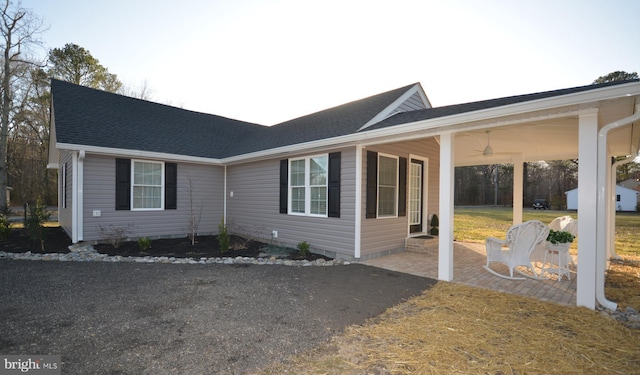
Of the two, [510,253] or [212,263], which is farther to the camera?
[212,263]

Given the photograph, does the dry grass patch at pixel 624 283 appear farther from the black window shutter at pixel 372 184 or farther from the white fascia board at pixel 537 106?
the black window shutter at pixel 372 184

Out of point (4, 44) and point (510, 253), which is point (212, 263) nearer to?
point (510, 253)

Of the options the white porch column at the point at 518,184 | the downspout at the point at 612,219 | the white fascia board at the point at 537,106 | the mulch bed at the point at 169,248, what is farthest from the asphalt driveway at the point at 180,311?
the downspout at the point at 612,219

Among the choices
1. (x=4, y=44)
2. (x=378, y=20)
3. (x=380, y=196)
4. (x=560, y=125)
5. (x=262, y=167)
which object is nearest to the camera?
(x=560, y=125)

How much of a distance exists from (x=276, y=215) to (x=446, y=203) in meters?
4.77

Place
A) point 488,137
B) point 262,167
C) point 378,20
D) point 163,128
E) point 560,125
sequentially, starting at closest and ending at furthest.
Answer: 1. point 560,125
2. point 488,137
3. point 378,20
4. point 262,167
5. point 163,128

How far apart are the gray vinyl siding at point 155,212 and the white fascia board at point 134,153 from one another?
36 cm

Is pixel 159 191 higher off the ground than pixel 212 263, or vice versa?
pixel 159 191

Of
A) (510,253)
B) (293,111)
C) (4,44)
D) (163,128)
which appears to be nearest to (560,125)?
(510,253)

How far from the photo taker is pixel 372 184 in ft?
21.3

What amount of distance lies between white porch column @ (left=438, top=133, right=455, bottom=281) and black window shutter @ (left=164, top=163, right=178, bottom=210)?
25.9 feet

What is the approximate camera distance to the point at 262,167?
8.68m

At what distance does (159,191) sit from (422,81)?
29.0 ft

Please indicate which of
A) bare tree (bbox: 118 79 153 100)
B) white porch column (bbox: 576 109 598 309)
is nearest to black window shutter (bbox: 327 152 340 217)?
white porch column (bbox: 576 109 598 309)
